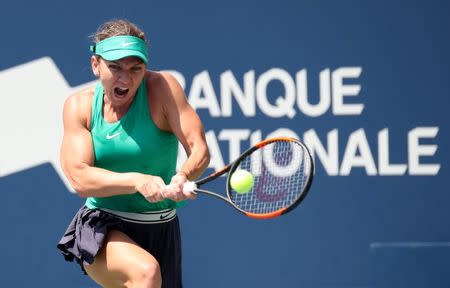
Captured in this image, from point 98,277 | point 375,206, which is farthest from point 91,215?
point 375,206

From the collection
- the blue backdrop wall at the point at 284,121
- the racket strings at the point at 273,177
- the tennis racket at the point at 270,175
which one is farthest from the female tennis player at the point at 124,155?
the blue backdrop wall at the point at 284,121

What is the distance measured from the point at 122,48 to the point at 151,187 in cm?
51

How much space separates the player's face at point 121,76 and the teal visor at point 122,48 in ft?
0.10

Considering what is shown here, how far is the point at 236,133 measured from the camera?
499 centimetres

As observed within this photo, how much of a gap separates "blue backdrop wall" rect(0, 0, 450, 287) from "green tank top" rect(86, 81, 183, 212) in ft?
4.57

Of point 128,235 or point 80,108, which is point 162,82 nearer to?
point 80,108

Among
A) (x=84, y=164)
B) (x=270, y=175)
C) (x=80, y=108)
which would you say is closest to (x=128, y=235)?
(x=84, y=164)

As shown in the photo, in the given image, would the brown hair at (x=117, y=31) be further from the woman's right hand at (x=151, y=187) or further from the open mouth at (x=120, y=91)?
the woman's right hand at (x=151, y=187)

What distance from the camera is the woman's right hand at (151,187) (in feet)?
10.8

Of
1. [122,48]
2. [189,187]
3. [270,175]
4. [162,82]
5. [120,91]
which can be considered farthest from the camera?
[270,175]

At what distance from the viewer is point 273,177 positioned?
16.0 feet

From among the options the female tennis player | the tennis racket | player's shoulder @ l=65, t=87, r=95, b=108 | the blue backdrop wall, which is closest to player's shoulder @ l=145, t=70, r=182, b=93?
the female tennis player

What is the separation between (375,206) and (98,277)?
182 centimetres

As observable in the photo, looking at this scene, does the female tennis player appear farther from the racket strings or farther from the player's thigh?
the racket strings
